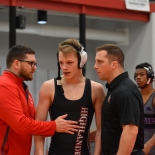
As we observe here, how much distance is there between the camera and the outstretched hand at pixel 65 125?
149 inches

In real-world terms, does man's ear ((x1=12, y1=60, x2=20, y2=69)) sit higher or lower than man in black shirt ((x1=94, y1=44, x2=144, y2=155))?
higher

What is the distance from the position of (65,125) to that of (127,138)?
23.1 inches

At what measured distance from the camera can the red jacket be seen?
3.70 metres

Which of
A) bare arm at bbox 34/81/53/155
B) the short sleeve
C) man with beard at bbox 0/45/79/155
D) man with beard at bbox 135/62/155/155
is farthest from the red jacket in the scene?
man with beard at bbox 135/62/155/155

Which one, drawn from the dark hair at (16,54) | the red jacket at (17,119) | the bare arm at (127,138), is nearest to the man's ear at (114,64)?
the bare arm at (127,138)

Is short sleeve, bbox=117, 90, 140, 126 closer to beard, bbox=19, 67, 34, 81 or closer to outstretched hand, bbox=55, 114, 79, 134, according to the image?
outstretched hand, bbox=55, 114, 79, 134

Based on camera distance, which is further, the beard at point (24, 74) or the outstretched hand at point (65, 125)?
the beard at point (24, 74)

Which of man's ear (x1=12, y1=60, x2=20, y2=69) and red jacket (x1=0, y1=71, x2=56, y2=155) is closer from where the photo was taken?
red jacket (x1=0, y1=71, x2=56, y2=155)

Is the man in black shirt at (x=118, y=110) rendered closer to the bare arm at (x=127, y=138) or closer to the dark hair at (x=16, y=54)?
the bare arm at (x=127, y=138)

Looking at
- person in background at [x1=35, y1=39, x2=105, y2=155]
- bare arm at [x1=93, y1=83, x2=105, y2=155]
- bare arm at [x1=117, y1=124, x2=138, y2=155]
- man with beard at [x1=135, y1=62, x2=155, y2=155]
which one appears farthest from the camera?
man with beard at [x1=135, y1=62, x2=155, y2=155]

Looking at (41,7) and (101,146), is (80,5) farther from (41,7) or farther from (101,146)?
(101,146)

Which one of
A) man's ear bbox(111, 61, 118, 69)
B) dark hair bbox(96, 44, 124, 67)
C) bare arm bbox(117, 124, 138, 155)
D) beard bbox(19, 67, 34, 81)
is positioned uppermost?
dark hair bbox(96, 44, 124, 67)

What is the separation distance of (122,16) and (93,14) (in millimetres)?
788

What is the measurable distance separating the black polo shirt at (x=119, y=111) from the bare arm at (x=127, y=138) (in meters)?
0.04
